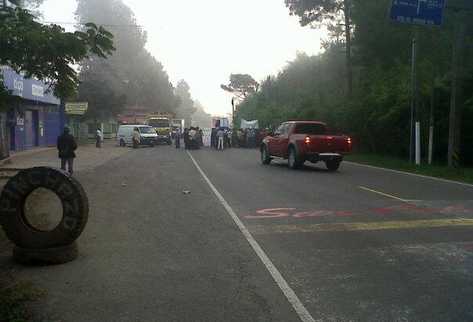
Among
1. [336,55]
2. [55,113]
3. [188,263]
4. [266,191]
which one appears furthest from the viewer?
[336,55]

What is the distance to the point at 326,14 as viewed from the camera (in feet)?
125

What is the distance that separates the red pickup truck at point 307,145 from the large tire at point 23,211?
13.9 meters

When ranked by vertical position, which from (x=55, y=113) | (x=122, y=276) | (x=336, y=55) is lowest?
(x=122, y=276)

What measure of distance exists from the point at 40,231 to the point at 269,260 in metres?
2.93

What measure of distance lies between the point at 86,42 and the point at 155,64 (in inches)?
3466

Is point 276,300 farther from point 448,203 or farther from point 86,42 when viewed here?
point 86,42

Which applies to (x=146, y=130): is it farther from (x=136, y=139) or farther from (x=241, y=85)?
(x=241, y=85)

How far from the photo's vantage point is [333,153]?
20484 mm

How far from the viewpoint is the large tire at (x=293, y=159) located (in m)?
21.0

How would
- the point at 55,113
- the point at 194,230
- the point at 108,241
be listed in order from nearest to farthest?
1. the point at 108,241
2. the point at 194,230
3. the point at 55,113

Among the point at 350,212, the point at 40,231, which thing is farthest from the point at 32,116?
the point at 40,231

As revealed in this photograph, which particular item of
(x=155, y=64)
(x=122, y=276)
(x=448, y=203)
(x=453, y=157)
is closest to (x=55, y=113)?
(x=453, y=157)

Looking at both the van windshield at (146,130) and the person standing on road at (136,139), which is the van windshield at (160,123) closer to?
the van windshield at (146,130)

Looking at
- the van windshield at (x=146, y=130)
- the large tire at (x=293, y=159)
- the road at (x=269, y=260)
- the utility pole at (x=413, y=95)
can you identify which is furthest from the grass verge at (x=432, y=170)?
the van windshield at (x=146, y=130)
